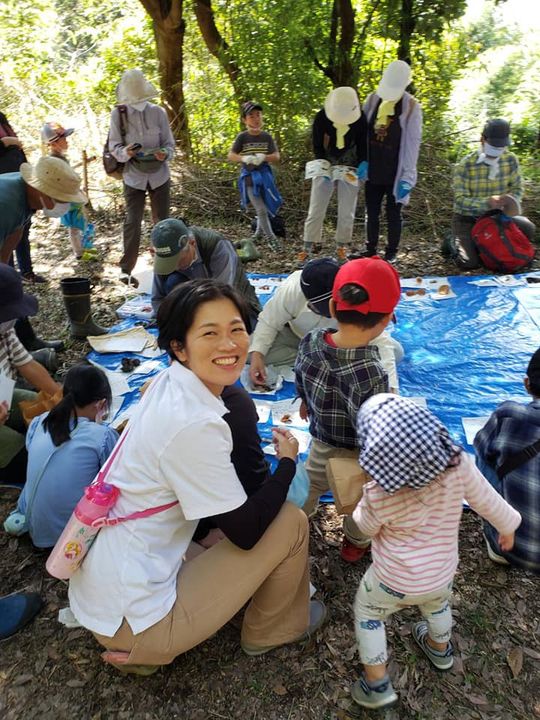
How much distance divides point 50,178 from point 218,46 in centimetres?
531

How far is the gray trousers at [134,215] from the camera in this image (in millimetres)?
4688

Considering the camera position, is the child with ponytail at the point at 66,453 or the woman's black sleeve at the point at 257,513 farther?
the child with ponytail at the point at 66,453

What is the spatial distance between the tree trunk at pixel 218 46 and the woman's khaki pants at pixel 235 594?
656cm

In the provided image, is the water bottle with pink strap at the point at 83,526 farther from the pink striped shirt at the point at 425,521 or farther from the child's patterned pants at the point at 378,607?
the child's patterned pants at the point at 378,607

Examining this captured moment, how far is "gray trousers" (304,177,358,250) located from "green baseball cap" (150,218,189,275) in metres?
2.57

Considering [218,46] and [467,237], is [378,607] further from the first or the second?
[218,46]

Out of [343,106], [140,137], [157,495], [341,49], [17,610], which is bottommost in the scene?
[17,610]

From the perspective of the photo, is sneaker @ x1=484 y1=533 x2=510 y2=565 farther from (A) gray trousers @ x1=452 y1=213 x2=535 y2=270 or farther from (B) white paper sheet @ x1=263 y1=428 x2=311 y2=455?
(A) gray trousers @ x1=452 y1=213 x2=535 y2=270

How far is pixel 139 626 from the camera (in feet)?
4.58

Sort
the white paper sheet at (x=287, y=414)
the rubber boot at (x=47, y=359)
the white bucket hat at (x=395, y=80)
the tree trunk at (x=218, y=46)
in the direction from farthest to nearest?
the tree trunk at (x=218, y=46), the white bucket hat at (x=395, y=80), the rubber boot at (x=47, y=359), the white paper sheet at (x=287, y=414)

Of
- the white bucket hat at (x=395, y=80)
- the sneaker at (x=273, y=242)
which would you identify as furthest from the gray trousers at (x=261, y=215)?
the white bucket hat at (x=395, y=80)

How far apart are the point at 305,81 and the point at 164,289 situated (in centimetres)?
473

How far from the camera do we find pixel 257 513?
58.6 inches

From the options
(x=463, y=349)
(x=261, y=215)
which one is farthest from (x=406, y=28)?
(x=463, y=349)
